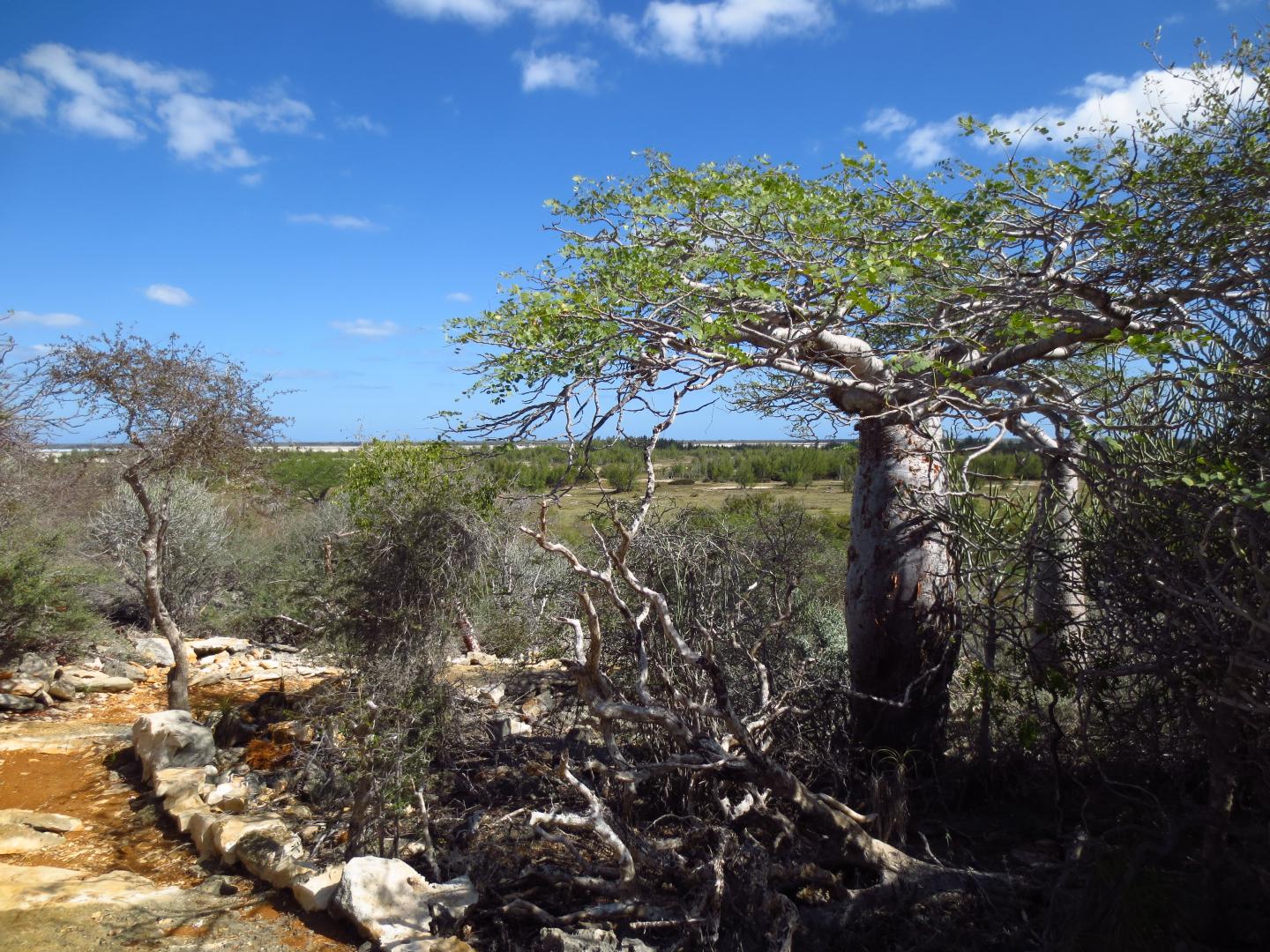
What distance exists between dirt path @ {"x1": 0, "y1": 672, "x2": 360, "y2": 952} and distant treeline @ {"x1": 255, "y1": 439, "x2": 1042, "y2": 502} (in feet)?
9.29

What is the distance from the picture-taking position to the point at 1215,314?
3.91m

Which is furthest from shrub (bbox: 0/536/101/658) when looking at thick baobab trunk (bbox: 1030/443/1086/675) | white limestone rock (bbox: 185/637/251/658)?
thick baobab trunk (bbox: 1030/443/1086/675)

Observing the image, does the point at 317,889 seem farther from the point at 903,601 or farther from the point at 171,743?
the point at 903,601

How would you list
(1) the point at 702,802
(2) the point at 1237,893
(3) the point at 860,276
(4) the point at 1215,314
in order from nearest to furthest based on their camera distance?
(2) the point at 1237,893 → (4) the point at 1215,314 → (3) the point at 860,276 → (1) the point at 702,802

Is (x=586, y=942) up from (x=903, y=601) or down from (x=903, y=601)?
down

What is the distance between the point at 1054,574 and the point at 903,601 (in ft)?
3.18

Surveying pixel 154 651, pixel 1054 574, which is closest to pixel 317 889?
pixel 1054 574

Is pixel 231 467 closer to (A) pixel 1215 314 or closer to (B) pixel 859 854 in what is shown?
(B) pixel 859 854

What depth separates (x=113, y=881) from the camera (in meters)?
4.84

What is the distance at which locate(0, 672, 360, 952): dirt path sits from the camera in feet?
13.8

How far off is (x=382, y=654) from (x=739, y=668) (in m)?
3.03

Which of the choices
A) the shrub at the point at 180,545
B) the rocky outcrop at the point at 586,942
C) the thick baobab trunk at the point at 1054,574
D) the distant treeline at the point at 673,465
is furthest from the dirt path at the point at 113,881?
the shrub at the point at 180,545

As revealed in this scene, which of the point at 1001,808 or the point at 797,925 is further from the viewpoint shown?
the point at 1001,808

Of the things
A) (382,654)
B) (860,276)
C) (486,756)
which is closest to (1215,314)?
(860,276)
